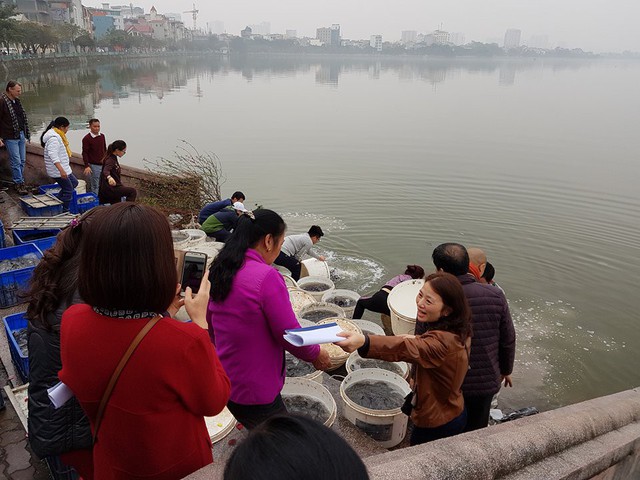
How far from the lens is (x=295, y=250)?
5996 millimetres

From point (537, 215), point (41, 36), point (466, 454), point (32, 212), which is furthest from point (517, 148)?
point (41, 36)

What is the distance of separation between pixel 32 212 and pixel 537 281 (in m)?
7.99

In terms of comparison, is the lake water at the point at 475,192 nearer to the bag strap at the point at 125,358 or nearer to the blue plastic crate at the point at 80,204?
the blue plastic crate at the point at 80,204

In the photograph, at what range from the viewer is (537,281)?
7.77 m

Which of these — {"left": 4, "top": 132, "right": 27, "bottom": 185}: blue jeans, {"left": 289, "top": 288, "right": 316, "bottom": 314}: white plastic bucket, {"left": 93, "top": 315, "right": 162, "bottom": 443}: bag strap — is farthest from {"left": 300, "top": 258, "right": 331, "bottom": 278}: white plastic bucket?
{"left": 4, "top": 132, "right": 27, "bottom": 185}: blue jeans

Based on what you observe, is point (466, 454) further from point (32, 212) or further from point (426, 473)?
point (32, 212)

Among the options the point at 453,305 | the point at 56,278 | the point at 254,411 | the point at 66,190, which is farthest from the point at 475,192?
the point at 56,278

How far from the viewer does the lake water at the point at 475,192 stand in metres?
6.40

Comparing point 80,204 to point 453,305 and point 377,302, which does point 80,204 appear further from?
point 453,305

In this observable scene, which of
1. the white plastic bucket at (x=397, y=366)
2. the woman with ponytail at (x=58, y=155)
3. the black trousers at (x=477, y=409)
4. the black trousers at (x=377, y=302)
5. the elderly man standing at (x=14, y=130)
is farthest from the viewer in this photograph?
the elderly man standing at (x=14, y=130)

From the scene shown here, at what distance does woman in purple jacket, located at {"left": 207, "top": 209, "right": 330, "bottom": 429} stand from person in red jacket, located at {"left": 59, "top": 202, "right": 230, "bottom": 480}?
1.83ft

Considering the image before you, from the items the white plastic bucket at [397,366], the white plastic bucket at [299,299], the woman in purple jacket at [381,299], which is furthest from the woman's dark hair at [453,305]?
the white plastic bucket at [299,299]

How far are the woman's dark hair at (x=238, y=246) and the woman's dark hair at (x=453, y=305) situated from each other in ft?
2.67

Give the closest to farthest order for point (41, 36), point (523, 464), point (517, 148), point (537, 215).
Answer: point (523, 464) < point (537, 215) < point (517, 148) < point (41, 36)
